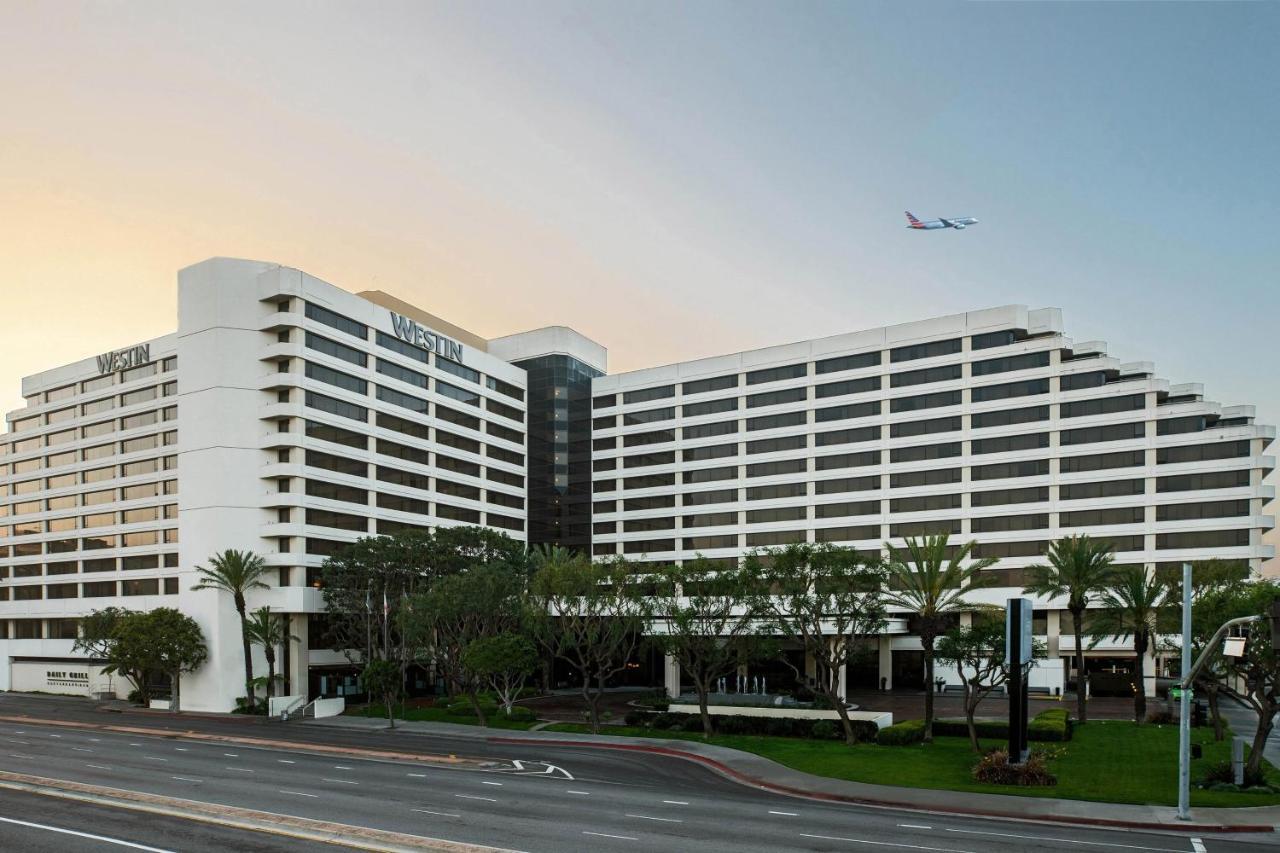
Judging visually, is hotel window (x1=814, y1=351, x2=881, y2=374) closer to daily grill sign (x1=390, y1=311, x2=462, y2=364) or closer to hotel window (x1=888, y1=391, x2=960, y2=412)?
hotel window (x1=888, y1=391, x2=960, y2=412)

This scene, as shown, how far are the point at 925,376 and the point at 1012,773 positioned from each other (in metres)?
62.9

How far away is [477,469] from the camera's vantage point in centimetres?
10381

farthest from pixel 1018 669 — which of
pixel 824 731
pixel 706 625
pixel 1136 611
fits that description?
pixel 1136 611

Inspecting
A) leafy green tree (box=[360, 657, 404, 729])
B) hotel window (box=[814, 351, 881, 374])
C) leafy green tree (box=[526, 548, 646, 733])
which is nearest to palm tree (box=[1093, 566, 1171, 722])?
leafy green tree (box=[526, 548, 646, 733])

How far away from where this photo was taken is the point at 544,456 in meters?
113

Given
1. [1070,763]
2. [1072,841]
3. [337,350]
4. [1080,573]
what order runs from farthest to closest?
[337,350] → [1080,573] → [1070,763] → [1072,841]

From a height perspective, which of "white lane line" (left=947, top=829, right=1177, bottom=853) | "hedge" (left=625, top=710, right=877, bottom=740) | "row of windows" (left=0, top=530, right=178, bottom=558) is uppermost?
"row of windows" (left=0, top=530, right=178, bottom=558)

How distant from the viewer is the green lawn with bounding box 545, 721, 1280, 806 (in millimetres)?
35375

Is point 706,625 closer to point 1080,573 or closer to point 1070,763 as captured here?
point 1070,763

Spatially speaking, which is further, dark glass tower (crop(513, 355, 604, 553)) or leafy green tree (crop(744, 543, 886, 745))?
dark glass tower (crop(513, 355, 604, 553))

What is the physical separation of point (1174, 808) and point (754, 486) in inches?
2843

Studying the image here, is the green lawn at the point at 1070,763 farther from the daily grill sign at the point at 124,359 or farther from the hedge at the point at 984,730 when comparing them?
the daily grill sign at the point at 124,359

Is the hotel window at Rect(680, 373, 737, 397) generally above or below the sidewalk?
above

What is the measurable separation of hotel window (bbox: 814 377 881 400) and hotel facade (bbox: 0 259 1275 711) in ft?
0.79
